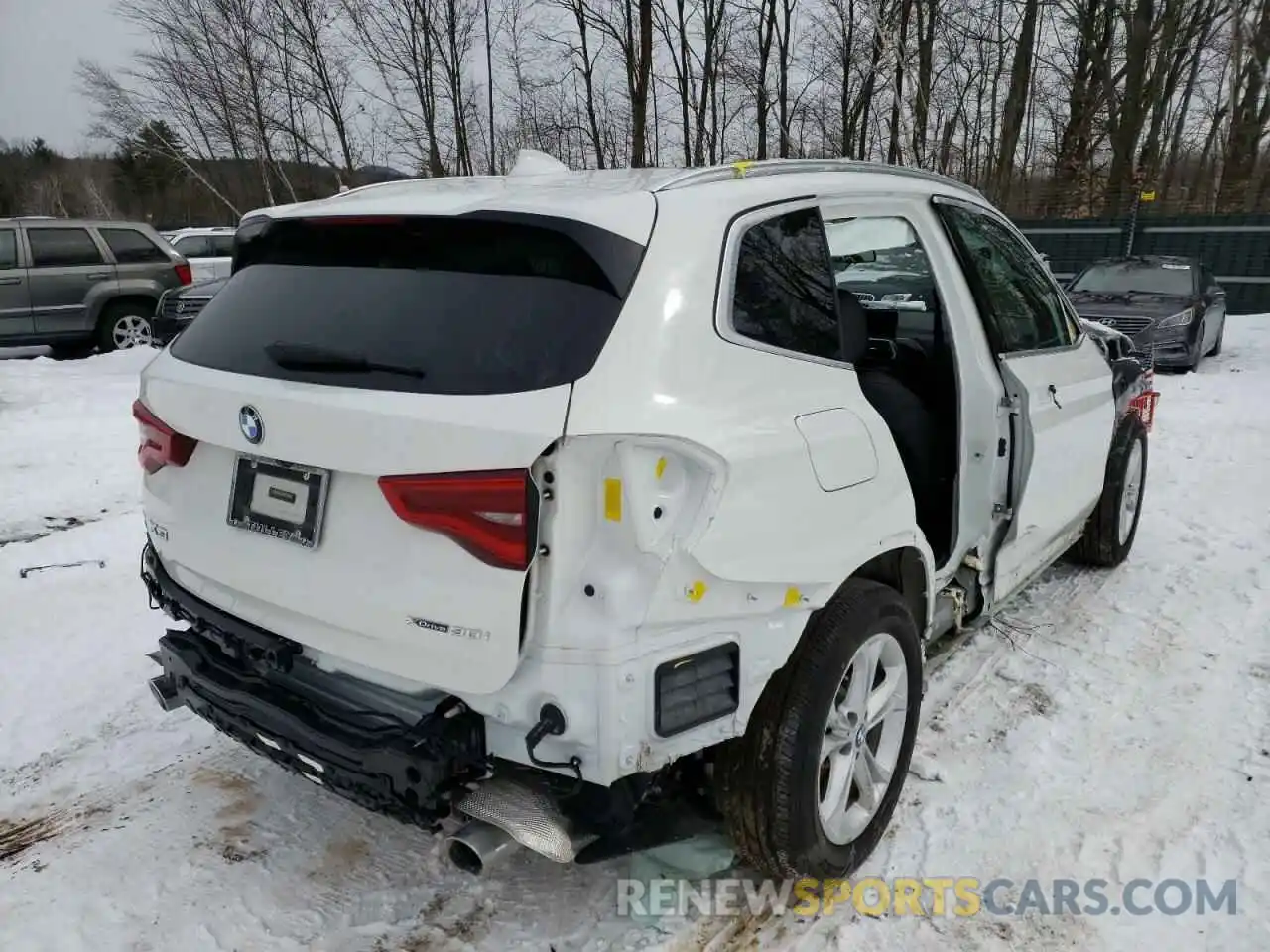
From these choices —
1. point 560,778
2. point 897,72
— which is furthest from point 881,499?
point 897,72

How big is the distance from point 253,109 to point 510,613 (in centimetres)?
2498

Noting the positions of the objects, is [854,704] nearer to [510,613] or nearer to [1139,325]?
[510,613]

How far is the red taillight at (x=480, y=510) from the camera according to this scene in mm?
1805

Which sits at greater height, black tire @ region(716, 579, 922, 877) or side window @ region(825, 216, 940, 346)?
side window @ region(825, 216, 940, 346)

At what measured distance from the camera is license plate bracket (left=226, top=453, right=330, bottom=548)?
2.08m

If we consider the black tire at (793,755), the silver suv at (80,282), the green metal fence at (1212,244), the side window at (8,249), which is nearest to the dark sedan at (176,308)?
the silver suv at (80,282)

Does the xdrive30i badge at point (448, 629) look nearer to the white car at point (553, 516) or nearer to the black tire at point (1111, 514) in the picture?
the white car at point (553, 516)

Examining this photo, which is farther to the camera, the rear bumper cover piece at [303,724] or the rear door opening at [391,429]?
the rear bumper cover piece at [303,724]

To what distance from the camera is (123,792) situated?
10.00 ft

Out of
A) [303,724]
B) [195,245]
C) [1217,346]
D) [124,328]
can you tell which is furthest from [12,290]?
[1217,346]

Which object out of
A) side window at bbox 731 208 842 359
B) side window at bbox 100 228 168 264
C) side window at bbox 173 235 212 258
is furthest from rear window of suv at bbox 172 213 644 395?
side window at bbox 173 235 212 258

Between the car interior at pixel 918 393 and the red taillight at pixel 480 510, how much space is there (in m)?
1.24

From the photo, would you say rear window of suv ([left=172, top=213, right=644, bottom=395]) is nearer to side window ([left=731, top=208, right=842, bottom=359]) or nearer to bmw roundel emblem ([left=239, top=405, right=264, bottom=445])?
bmw roundel emblem ([left=239, top=405, right=264, bottom=445])

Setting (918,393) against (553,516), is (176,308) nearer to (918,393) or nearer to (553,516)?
(918,393)
